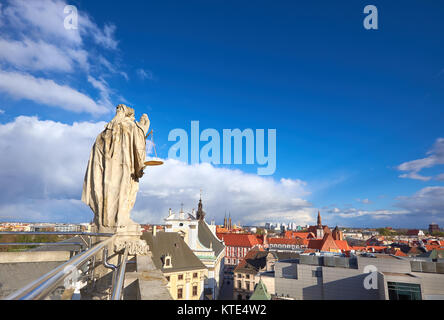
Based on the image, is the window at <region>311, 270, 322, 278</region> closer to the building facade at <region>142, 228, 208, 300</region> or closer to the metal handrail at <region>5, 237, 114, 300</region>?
the building facade at <region>142, 228, 208, 300</region>

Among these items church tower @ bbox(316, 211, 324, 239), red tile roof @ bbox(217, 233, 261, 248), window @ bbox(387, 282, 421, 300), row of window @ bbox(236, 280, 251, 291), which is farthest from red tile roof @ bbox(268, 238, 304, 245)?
window @ bbox(387, 282, 421, 300)

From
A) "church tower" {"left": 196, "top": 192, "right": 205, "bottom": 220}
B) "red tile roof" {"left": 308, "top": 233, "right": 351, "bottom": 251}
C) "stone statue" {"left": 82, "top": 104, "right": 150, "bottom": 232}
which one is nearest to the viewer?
"stone statue" {"left": 82, "top": 104, "right": 150, "bottom": 232}

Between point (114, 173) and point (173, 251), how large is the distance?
80.9 feet

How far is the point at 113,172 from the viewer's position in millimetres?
5453

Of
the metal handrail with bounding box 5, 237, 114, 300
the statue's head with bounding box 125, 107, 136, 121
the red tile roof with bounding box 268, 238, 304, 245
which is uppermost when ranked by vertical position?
the statue's head with bounding box 125, 107, 136, 121

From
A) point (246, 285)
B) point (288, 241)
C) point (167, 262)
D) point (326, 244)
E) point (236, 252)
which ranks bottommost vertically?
point (246, 285)

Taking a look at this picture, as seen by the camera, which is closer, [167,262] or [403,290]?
[403,290]

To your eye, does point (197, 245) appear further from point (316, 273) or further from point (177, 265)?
point (316, 273)

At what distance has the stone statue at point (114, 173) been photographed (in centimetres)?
533

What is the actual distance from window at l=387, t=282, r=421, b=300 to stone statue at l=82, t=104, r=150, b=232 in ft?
68.2

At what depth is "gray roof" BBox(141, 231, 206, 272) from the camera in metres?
26.4

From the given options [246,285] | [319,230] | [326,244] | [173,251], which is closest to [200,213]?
[246,285]

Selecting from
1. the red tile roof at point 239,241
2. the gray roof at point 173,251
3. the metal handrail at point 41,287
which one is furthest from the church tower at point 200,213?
the metal handrail at point 41,287
